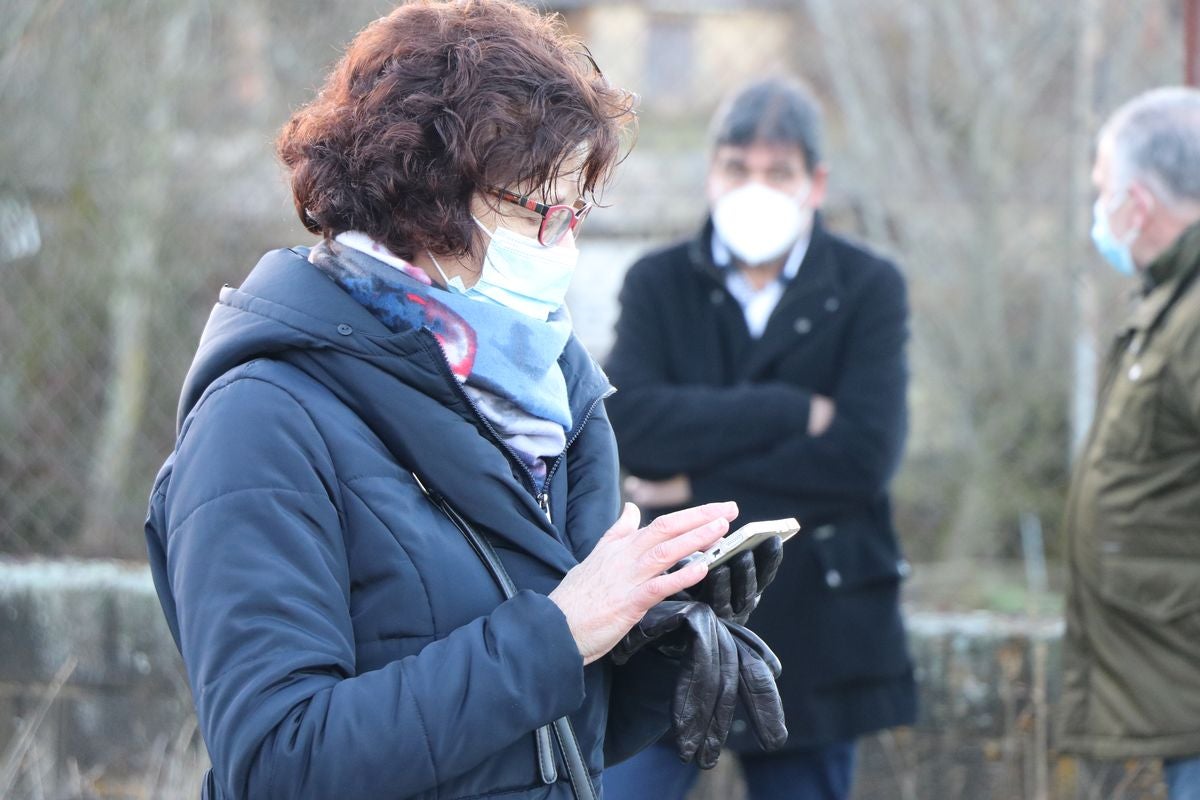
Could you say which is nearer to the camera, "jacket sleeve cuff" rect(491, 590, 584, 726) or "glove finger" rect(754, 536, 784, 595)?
"jacket sleeve cuff" rect(491, 590, 584, 726)

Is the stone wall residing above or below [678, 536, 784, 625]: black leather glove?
below

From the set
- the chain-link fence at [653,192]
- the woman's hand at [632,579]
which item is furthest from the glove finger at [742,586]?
the chain-link fence at [653,192]

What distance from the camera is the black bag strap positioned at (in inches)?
66.0

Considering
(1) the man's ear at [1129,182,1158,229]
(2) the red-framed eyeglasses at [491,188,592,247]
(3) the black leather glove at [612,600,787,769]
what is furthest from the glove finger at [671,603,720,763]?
(1) the man's ear at [1129,182,1158,229]

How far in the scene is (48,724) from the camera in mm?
3707

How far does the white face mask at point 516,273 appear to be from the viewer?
180cm

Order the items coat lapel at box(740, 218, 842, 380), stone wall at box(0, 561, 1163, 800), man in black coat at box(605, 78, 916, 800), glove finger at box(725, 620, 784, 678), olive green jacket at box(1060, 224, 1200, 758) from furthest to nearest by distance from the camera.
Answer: stone wall at box(0, 561, 1163, 800) → coat lapel at box(740, 218, 842, 380) → man in black coat at box(605, 78, 916, 800) → olive green jacket at box(1060, 224, 1200, 758) → glove finger at box(725, 620, 784, 678)

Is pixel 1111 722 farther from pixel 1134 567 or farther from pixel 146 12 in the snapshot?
pixel 146 12

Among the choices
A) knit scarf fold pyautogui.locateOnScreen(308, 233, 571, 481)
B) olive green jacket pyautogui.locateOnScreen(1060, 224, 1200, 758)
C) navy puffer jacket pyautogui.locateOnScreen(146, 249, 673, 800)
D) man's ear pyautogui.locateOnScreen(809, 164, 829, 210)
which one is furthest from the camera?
man's ear pyautogui.locateOnScreen(809, 164, 829, 210)

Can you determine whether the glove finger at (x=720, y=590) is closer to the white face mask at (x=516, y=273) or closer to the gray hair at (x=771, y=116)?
the white face mask at (x=516, y=273)

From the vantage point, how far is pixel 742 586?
72.4 inches

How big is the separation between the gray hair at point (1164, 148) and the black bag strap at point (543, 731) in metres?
2.10

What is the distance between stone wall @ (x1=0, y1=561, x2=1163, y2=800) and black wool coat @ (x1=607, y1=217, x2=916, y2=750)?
54cm

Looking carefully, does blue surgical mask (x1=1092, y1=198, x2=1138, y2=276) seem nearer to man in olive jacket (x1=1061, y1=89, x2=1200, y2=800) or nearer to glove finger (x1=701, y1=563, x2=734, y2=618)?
man in olive jacket (x1=1061, y1=89, x2=1200, y2=800)
